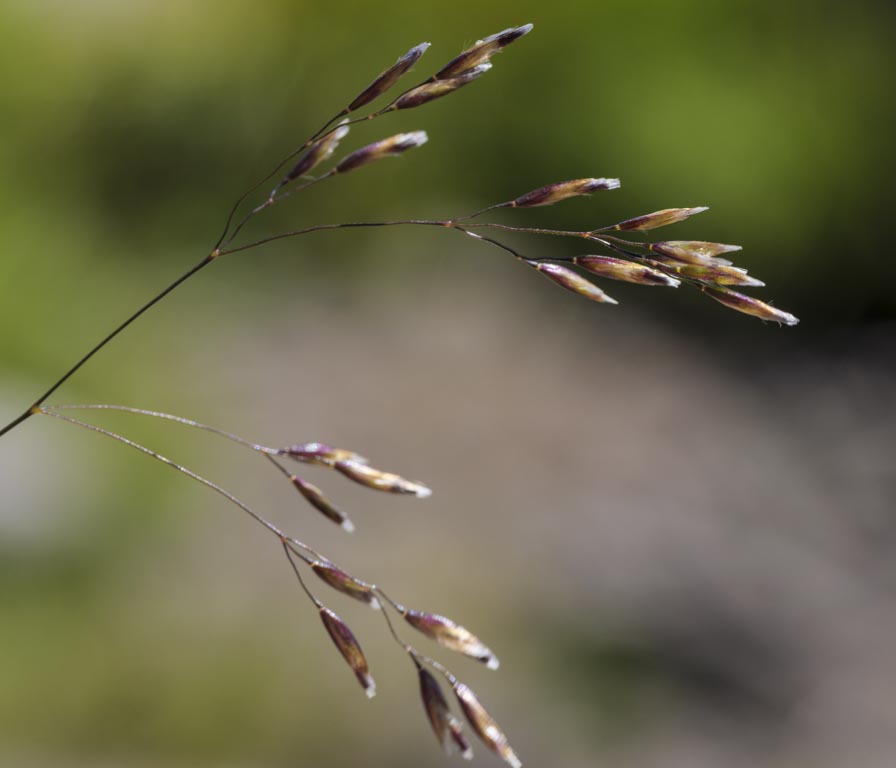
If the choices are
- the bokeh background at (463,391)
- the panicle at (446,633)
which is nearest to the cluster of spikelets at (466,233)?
the panicle at (446,633)

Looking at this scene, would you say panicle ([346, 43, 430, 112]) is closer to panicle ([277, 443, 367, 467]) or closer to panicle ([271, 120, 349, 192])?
panicle ([271, 120, 349, 192])

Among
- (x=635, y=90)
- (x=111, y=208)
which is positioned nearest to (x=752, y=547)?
(x=635, y=90)

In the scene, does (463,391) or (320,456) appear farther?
(463,391)

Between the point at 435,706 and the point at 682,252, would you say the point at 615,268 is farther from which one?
the point at 435,706

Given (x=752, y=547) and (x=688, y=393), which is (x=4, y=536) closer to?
(x=752, y=547)

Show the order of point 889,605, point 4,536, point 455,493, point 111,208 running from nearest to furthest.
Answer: point 4,536
point 889,605
point 455,493
point 111,208

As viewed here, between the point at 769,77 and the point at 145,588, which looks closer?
the point at 145,588

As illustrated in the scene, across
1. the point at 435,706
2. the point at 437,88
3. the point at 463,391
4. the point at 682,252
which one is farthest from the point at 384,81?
the point at 463,391
